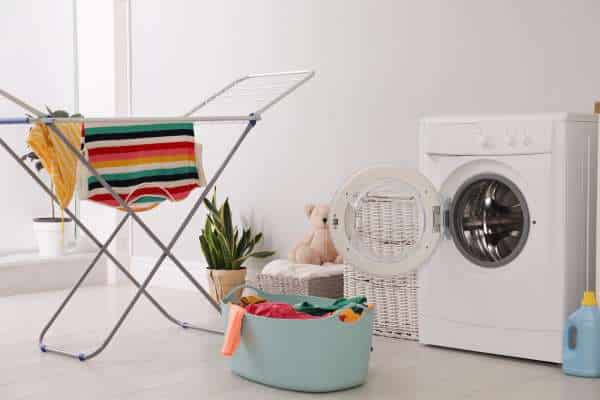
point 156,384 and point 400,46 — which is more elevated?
point 400,46

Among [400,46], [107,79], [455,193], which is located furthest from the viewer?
[107,79]

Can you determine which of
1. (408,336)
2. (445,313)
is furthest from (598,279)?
(408,336)

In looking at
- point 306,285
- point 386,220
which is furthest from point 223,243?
point 386,220

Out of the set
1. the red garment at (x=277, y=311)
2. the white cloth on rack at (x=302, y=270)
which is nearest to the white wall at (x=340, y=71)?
the white cloth on rack at (x=302, y=270)

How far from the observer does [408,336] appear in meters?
3.62

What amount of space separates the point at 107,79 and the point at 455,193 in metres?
2.80

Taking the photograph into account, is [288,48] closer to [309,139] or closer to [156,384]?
[309,139]

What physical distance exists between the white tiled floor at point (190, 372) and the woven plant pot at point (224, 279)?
0.44 metres

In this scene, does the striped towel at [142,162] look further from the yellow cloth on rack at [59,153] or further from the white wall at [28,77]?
the white wall at [28,77]

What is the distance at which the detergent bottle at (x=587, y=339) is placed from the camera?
9.78ft

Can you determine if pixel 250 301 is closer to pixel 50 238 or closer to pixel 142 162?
pixel 142 162

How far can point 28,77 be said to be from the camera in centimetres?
548

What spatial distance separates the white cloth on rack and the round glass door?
82 cm

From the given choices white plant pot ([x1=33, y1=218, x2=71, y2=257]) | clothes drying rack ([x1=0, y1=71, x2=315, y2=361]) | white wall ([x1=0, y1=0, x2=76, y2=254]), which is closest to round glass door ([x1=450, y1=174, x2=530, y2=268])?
clothes drying rack ([x1=0, y1=71, x2=315, y2=361])
